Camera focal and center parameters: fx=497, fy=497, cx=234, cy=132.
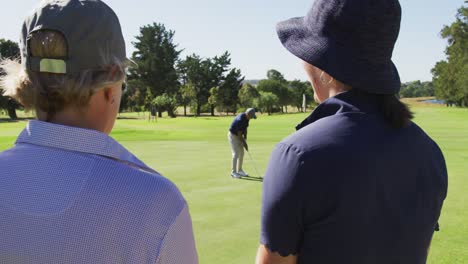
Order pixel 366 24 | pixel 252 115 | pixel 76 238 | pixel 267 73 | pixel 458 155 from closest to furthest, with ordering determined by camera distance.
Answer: pixel 76 238 < pixel 366 24 < pixel 252 115 < pixel 458 155 < pixel 267 73

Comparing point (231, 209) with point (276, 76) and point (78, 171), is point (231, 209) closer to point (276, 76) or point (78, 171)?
point (78, 171)

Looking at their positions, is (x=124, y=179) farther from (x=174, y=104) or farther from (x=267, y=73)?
(x=267, y=73)

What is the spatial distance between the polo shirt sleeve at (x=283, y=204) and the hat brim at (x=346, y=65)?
385 mm

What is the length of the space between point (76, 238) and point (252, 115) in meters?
11.4

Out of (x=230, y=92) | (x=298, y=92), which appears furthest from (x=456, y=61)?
(x=230, y=92)

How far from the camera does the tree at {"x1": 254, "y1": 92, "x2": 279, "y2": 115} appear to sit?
78.9 m

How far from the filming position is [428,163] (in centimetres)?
200

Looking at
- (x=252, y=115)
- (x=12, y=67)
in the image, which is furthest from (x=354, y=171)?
(x=252, y=115)

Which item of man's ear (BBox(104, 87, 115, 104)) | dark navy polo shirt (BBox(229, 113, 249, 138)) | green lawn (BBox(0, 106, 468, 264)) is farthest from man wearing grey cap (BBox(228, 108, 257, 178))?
man's ear (BBox(104, 87, 115, 104))

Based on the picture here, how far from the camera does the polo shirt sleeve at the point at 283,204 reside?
1.74 m

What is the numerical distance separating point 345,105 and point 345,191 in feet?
1.14

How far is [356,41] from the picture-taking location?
193cm

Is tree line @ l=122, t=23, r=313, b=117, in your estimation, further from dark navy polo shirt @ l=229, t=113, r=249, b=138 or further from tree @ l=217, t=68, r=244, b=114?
dark navy polo shirt @ l=229, t=113, r=249, b=138

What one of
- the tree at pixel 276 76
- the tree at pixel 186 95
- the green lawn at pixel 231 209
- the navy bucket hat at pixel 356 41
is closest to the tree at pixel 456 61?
the tree at pixel 276 76
